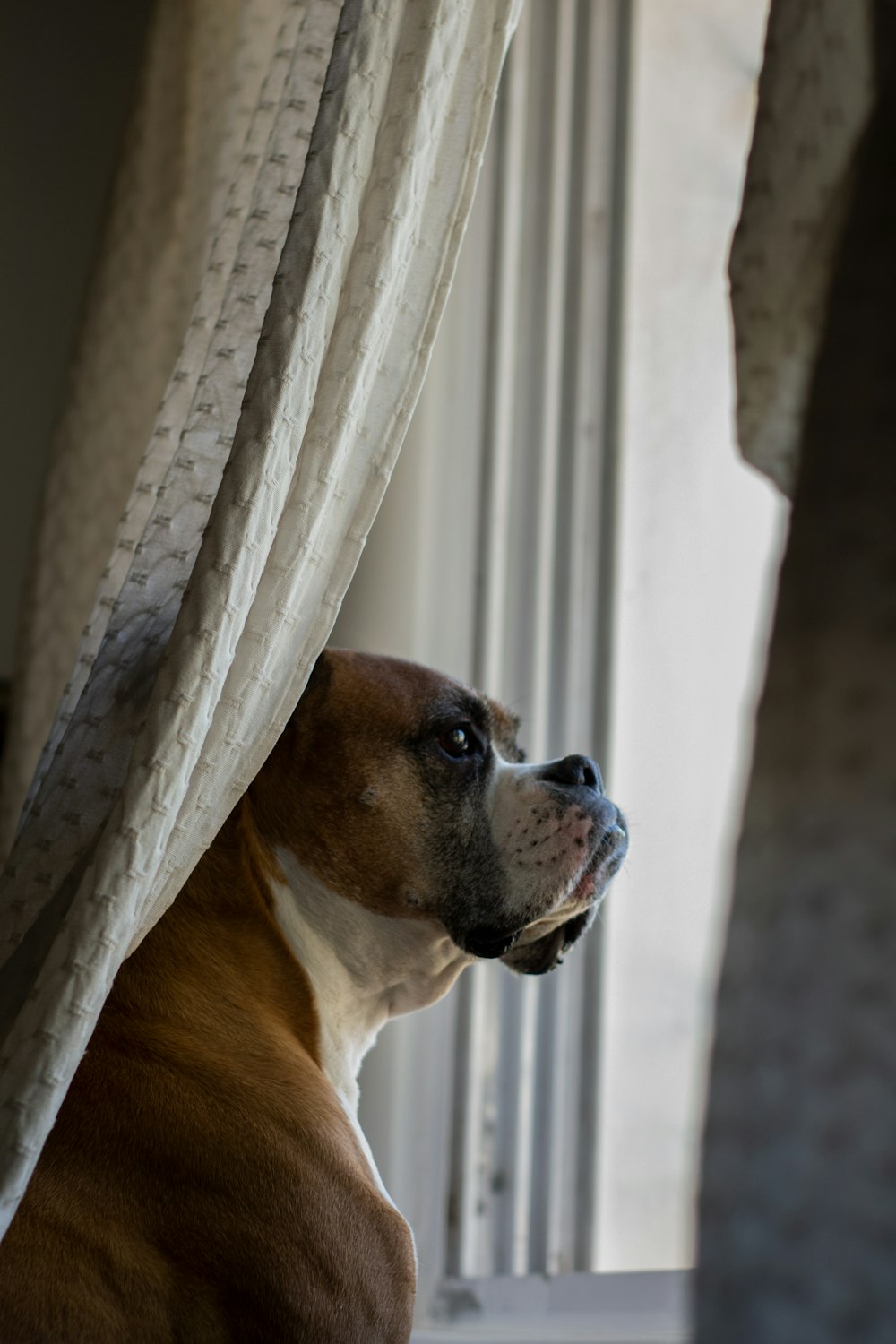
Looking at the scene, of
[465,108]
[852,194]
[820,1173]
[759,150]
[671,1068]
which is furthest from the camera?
[671,1068]

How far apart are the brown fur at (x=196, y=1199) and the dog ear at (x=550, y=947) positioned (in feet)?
1.15

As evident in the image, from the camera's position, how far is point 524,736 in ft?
6.40

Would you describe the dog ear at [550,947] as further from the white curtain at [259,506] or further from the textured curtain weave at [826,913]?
the textured curtain weave at [826,913]

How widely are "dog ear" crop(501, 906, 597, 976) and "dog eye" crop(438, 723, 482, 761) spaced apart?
0.78 ft

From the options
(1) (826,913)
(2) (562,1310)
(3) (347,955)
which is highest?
A: (1) (826,913)

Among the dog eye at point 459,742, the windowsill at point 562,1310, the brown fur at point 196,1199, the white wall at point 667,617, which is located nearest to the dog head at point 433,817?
the dog eye at point 459,742

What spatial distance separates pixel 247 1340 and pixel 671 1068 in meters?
0.92

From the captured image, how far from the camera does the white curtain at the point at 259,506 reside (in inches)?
39.2

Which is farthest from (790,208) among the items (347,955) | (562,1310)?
(562,1310)

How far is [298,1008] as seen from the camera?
129 cm

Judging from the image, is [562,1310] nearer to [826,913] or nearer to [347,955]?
[347,955]

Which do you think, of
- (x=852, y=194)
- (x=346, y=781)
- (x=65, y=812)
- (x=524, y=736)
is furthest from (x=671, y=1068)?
(x=852, y=194)

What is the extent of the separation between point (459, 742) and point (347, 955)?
0.27m

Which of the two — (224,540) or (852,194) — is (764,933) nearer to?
(852,194)
